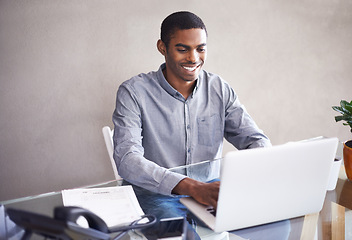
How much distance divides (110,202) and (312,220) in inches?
23.6

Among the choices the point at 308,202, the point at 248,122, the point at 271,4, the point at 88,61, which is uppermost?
A: the point at 271,4

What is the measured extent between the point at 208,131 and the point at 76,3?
42.8 inches

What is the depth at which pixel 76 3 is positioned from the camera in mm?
2092

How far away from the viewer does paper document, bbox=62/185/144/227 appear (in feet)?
3.31

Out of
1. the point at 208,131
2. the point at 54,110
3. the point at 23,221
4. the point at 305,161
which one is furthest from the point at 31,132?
the point at 305,161

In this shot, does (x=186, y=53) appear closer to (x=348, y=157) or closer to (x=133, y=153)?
(x=133, y=153)

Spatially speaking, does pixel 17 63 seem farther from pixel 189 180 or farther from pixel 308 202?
pixel 308 202

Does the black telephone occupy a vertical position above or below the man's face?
below

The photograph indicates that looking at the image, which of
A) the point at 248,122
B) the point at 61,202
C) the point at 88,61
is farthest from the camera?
the point at 88,61

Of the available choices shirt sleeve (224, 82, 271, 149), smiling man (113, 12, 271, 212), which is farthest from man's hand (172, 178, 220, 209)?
shirt sleeve (224, 82, 271, 149)

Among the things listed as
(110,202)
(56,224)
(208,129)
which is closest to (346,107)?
(208,129)

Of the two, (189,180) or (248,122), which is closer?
(189,180)

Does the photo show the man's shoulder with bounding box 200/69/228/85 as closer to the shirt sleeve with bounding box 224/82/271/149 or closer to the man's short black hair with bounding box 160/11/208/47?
the shirt sleeve with bounding box 224/82/271/149

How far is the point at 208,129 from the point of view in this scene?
1686mm
